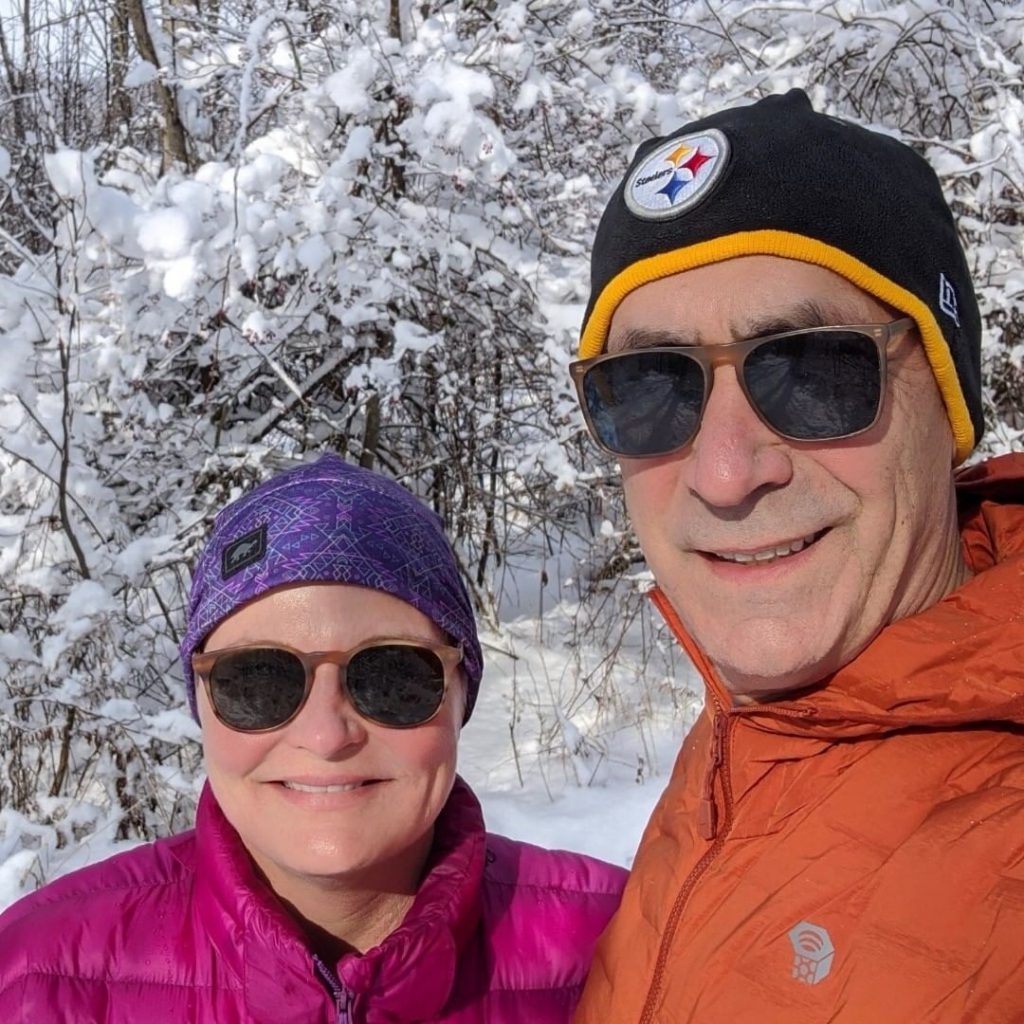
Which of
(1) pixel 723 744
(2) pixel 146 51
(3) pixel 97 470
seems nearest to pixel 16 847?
(3) pixel 97 470

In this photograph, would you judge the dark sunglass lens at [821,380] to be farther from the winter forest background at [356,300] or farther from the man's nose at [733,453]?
the winter forest background at [356,300]

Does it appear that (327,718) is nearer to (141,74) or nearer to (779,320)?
(779,320)

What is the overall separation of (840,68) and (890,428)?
3.79 meters

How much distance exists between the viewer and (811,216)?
1.13m

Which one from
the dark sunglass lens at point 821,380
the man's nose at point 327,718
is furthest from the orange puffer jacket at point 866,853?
the man's nose at point 327,718

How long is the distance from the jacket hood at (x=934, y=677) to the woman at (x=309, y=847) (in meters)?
0.48

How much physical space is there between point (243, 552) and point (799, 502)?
2.50ft

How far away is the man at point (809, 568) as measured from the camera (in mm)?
992

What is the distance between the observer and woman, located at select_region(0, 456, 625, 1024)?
4.17 feet

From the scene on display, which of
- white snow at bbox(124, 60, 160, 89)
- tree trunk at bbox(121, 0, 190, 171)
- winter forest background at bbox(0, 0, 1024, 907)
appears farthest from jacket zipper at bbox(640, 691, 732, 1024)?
tree trunk at bbox(121, 0, 190, 171)

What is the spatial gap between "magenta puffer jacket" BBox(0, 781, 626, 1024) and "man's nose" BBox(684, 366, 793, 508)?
66 centimetres

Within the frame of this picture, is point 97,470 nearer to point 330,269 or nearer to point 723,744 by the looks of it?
point 330,269

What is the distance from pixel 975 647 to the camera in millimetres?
1026

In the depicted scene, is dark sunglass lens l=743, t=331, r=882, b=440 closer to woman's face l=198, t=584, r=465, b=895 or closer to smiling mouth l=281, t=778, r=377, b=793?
woman's face l=198, t=584, r=465, b=895
